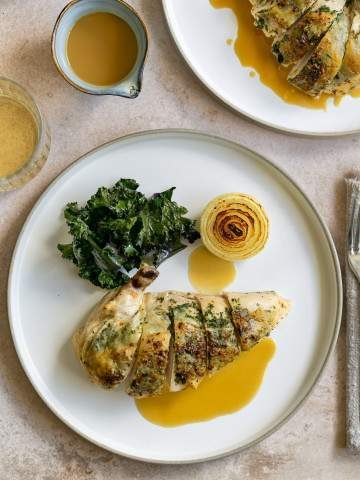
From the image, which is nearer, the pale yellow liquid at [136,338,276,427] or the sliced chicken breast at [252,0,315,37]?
the sliced chicken breast at [252,0,315,37]

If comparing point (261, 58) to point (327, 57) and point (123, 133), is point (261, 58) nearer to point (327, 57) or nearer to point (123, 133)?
point (327, 57)

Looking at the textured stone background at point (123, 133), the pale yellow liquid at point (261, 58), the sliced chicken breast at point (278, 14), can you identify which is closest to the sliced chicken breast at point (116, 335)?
the textured stone background at point (123, 133)

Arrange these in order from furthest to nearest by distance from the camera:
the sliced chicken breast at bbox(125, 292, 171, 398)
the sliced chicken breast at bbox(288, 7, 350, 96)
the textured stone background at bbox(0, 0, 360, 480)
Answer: the textured stone background at bbox(0, 0, 360, 480), the sliced chicken breast at bbox(288, 7, 350, 96), the sliced chicken breast at bbox(125, 292, 171, 398)

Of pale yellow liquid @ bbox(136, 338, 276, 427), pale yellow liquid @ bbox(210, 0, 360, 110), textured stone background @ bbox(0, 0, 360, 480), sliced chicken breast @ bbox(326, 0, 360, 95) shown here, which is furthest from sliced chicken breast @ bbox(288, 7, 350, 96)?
pale yellow liquid @ bbox(136, 338, 276, 427)

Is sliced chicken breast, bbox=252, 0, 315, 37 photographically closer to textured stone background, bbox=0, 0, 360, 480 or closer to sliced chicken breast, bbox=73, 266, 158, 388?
textured stone background, bbox=0, 0, 360, 480

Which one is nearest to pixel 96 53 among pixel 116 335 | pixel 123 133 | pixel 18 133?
pixel 123 133

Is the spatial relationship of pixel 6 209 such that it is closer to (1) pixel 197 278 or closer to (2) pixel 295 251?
(1) pixel 197 278

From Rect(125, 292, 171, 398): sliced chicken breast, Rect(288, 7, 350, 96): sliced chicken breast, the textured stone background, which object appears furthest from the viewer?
the textured stone background
